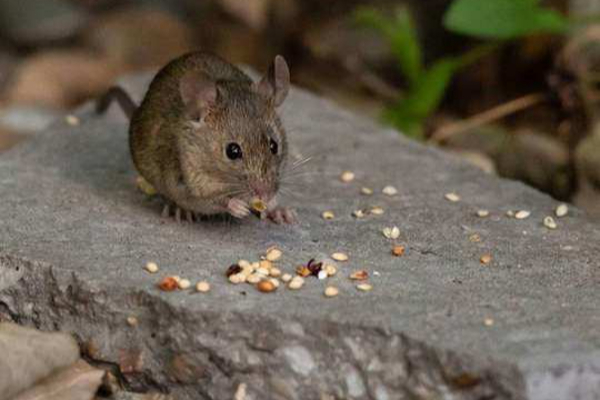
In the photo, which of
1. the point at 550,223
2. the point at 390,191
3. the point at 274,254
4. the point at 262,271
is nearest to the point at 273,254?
the point at 274,254

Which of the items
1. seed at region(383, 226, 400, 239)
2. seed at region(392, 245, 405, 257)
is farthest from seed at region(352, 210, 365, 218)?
seed at region(392, 245, 405, 257)

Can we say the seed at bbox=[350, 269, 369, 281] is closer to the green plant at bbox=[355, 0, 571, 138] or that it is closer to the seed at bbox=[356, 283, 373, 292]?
the seed at bbox=[356, 283, 373, 292]

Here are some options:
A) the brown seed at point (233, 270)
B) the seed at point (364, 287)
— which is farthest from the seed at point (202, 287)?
the seed at point (364, 287)

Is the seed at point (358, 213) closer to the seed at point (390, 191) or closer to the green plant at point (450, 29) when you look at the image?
the seed at point (390, 191)

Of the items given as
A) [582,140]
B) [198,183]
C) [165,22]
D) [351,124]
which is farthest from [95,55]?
[198,183]

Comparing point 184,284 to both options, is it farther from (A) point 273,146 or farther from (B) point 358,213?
(B) point 358,213

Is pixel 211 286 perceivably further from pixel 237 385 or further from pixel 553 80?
pixel 553 80
